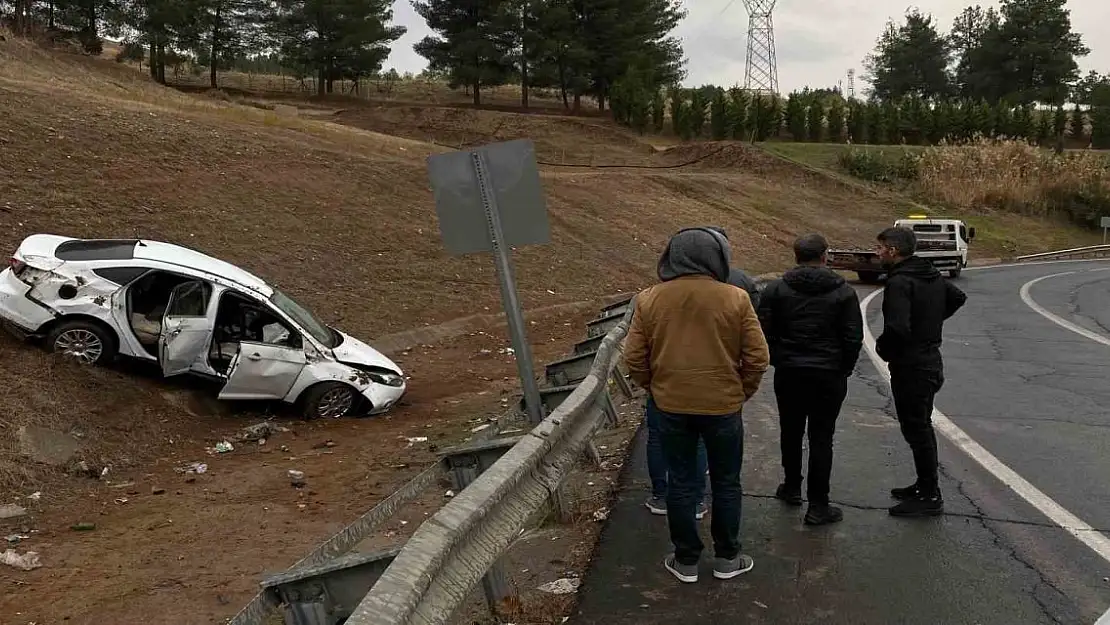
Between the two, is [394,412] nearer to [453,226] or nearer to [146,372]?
[146,372]

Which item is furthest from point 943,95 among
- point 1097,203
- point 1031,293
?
point 1031,293

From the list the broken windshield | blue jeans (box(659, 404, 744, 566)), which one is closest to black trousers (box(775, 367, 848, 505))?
blue jeans (box(659, 404, 744, 566))

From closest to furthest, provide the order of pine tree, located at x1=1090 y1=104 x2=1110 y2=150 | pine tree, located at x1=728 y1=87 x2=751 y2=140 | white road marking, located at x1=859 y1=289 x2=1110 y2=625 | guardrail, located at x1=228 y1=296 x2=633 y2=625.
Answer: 1. guardrail, located at x1=228 y1=296 x2=633 y2=625
2. white road marking, located at x1=859 y1=289 x2=1110 y2=625
3. pine tree, located at x1=728 y1=87 x2=751 y2=140
4. pine tree, located at x1=1090 y1=104 x2=1110 y2=150

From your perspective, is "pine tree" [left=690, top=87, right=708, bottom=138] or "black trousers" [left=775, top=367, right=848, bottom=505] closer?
"black trousers" [left=775, top=367, right=848, bottom=505]

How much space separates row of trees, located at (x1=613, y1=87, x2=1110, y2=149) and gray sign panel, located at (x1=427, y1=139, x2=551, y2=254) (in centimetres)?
4847

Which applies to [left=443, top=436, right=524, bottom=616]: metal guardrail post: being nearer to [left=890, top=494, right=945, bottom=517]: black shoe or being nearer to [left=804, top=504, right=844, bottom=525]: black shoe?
[left=804, top=504, right=844, bottom=525]: black shoe

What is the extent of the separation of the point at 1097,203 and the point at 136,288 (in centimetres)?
4986

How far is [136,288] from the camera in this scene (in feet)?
32.1

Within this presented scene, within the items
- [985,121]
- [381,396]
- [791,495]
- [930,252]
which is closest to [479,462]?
[791,495]

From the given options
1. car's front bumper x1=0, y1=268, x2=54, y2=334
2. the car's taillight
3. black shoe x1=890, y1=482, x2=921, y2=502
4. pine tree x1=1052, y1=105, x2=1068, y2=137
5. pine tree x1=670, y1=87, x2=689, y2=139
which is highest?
pine tree x1=1052, y1=105, x2=1068, y2=137

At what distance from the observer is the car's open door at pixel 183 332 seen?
372 inches

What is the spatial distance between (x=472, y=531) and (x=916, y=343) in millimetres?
3585

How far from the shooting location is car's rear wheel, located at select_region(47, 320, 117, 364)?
9.34 metres

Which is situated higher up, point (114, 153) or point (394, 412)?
point (114, 153)
